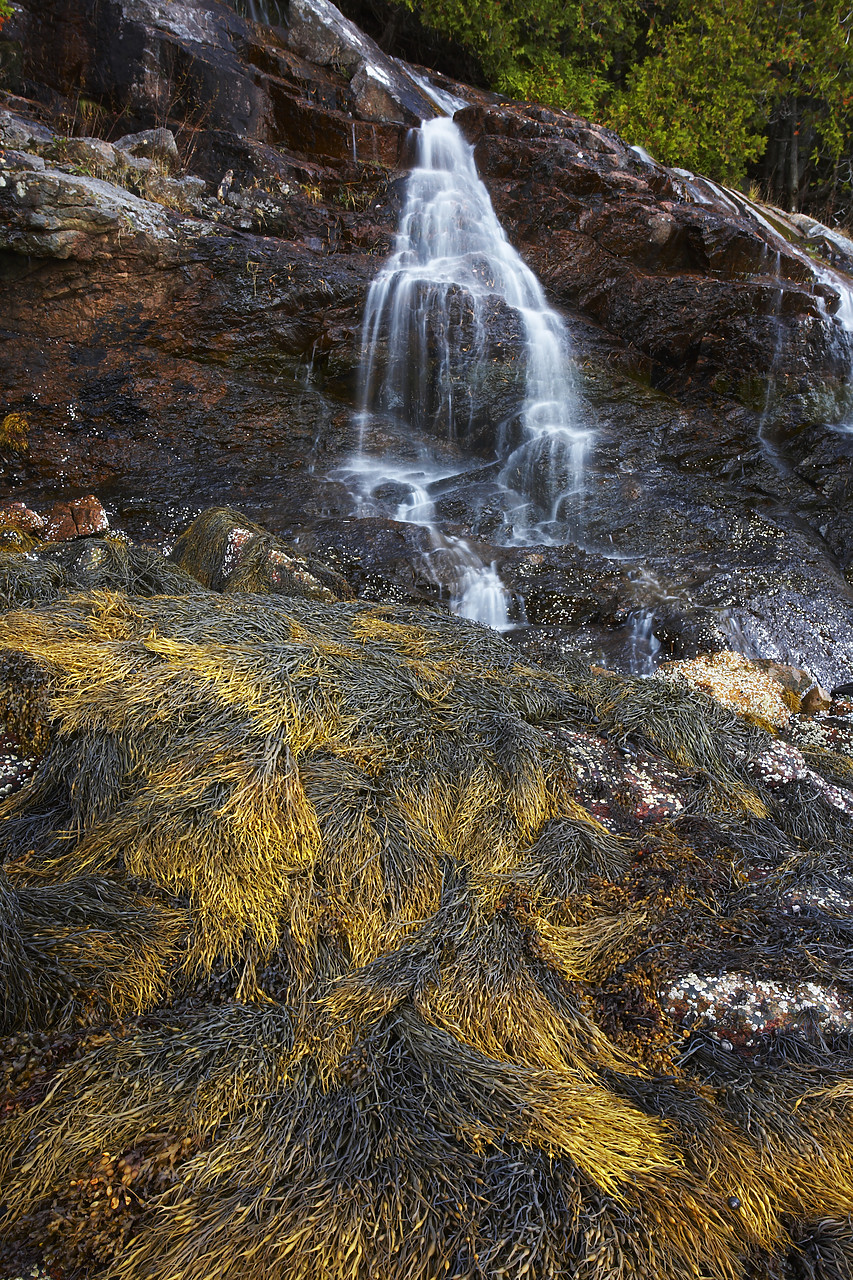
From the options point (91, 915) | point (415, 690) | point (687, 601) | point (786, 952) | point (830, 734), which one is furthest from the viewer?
point (687, 601)

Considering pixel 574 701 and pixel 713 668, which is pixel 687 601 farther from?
pixel 574 701

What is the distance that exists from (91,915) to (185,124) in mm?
9689

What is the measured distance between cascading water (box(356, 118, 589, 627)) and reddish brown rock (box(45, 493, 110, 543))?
8.36ft

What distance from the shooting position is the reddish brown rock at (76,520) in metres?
5.60

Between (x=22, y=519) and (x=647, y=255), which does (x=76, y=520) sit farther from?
(x=647, y=255)

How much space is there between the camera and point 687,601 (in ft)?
19.4

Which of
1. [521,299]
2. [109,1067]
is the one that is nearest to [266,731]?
[109,1067]

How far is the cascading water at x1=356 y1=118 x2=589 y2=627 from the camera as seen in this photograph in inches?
293

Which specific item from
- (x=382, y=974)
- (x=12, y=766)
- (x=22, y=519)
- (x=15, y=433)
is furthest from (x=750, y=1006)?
(x=15, y=433)

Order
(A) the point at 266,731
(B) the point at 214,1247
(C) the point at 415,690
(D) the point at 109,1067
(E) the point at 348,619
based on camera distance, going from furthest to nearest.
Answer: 1. (E) the point at 348,619
2. (C) the point at 415,690
3. (A) the point at 266,731
4. (D) the point at 109,1067
5. (B) the point at 214,1247

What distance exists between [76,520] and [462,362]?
15.5ft

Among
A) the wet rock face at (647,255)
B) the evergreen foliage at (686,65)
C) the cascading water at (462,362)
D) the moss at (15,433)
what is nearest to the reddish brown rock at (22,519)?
the moss at (15,433)

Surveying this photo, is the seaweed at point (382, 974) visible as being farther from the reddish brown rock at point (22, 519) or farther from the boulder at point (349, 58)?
the boulder at point (349, 58)

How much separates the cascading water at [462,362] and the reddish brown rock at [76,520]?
2.55 metres
